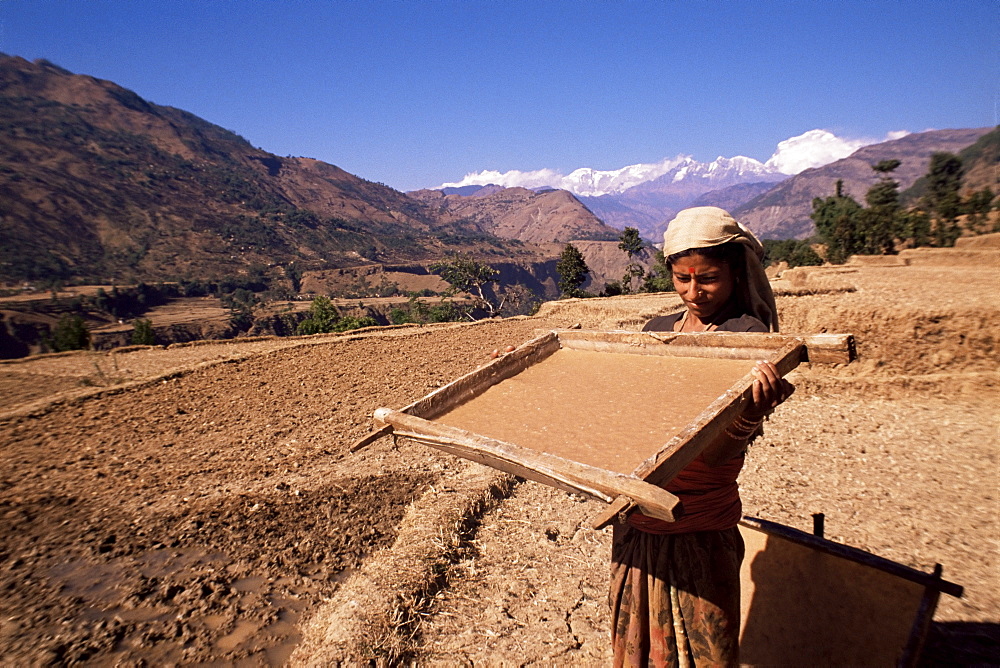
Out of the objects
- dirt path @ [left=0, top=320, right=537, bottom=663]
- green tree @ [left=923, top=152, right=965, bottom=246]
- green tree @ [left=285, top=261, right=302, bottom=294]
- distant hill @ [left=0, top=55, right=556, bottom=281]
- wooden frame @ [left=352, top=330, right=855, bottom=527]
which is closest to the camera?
wooden frame @ [left=352, top=330, right=855, bottom=527]

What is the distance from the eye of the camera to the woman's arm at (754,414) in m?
A: 1.54

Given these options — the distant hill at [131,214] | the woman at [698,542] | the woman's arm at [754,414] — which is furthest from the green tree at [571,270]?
the distant hill at [131,214]

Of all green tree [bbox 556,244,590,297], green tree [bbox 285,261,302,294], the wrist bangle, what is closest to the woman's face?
the wrist bangle

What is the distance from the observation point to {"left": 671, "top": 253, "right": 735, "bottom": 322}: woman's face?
1.90 meters

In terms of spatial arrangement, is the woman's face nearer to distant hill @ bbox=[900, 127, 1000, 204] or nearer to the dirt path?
the dirt path

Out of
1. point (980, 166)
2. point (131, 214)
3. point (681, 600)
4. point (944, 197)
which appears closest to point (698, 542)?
point (681, 600)

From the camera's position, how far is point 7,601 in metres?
4.13

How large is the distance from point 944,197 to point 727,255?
1499 inches

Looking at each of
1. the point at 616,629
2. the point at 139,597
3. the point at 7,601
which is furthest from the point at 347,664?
the point at 7,601

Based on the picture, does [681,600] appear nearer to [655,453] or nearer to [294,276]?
[655,453]

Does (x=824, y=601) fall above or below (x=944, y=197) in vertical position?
below

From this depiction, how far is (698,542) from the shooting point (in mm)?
1800

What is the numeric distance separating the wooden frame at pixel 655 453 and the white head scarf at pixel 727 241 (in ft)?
0.68

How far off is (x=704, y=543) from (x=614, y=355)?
100 centimetres
